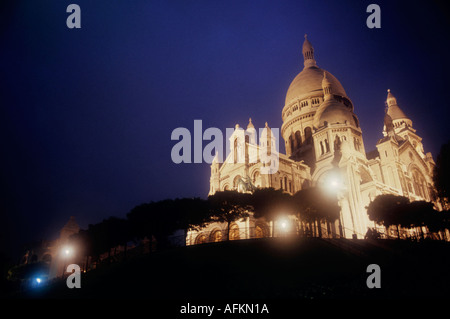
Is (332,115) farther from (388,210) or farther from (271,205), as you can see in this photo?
(271,205)

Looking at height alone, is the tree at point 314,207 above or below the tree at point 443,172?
below

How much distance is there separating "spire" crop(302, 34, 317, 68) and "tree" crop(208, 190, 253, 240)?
2508 inches

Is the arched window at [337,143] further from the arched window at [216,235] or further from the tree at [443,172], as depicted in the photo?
the arched window at [216,235]

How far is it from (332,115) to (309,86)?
2029cm

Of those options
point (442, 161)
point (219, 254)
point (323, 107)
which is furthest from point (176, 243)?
point (323, 107)

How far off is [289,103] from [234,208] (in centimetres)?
4831

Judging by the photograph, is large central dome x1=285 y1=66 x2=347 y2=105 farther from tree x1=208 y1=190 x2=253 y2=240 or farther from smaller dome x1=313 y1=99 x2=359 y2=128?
tree x1=208 y1=190 x2=253 y2=240

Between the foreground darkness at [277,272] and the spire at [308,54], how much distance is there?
68365 millimetres

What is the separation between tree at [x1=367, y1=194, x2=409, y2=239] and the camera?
3806 cm

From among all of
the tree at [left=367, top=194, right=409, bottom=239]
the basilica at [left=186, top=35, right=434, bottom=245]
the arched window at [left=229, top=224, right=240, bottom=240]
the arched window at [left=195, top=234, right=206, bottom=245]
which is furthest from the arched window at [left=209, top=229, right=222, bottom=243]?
the tree at [left=367, top=194, right=409, bottom=239]

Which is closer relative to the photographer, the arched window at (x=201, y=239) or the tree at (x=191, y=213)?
the tree at (x=191, y=213)

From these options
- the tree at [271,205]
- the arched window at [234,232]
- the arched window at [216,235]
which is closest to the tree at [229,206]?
the tree at [271,205]

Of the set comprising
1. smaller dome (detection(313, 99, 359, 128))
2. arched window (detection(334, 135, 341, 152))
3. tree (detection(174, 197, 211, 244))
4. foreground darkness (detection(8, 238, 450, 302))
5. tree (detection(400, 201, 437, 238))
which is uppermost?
smaller dome (detection(313, 99, 359, 128))

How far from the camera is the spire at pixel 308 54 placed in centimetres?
9045
